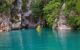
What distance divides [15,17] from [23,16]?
162 inches

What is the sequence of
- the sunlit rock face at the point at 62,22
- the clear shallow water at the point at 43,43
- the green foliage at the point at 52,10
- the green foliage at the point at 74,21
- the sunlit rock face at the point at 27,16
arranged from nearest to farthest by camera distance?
the clear shallow water at the point at 43,43 < the green foliage at the point at 74,21 < the sunlit rock face at the point at 62,22 < the green foliage at the point at 52,10 < the sunlit rock face at the point at 27,16

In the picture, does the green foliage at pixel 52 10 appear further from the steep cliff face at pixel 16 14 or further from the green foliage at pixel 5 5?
the green foliage at pixel 5 5

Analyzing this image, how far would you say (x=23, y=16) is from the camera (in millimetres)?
70062

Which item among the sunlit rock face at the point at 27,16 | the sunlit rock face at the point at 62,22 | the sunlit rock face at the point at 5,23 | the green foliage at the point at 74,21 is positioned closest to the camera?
the green foliage at the point at 74,21

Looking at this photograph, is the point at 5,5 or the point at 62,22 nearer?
the point at 62,22

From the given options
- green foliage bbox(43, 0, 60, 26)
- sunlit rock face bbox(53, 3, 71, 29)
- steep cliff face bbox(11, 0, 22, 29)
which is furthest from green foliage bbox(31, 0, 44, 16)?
sunlit rock face bbox(53, 3, 71, 29)

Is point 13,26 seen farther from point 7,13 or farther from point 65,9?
point 65,9

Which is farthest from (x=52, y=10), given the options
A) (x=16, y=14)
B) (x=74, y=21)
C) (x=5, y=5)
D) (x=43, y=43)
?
(x=43, y=43)

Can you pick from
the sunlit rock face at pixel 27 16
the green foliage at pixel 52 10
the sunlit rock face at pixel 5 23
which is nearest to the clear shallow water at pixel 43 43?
the green foliage at pixel 52 10

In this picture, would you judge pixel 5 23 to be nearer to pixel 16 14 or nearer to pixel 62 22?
pixel 16 14

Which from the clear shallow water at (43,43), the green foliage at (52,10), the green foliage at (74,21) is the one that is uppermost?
the green foliage at (52,10)

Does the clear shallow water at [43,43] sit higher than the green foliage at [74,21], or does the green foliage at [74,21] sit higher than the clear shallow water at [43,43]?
the green foliage at [74,21]

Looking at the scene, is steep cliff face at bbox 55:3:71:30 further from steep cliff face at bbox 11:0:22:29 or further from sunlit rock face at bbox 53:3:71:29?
steep cliff face at bbox 11:0:22:29

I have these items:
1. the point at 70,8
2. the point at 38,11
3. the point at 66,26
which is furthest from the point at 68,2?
the point at 38,11
